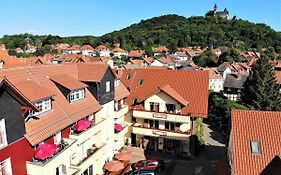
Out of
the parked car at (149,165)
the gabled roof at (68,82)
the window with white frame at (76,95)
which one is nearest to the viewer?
the gabled roof at (68,82)

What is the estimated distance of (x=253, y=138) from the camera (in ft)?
79.2

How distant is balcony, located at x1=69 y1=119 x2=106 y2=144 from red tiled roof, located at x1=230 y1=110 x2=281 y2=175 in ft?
48.0

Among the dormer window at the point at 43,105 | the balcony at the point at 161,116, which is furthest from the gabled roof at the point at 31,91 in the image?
the balcony at the point at 161,116

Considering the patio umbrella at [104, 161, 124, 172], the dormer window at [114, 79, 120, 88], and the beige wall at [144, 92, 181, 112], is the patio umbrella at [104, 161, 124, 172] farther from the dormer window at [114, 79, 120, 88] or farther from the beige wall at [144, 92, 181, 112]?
the dormer window at [114, 79, 120, 88]

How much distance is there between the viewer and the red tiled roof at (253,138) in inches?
894

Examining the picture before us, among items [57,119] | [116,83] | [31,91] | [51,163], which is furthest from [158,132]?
[31,91]

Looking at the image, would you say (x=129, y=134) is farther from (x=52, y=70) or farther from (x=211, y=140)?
(x=52, y=70)

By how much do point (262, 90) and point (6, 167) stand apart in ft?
177

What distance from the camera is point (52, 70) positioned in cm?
3089

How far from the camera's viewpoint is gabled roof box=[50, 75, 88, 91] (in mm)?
28702

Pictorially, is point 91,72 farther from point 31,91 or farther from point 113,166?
point 113,166

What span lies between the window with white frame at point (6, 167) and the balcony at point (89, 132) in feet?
25.3


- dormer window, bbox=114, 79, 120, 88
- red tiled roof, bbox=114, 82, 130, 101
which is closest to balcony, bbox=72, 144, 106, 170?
red tiled roof, bbox=114, 82, 130, 101

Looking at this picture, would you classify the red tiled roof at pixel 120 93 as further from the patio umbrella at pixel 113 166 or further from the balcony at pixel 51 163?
the balcony at pixel 51 163
